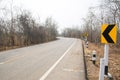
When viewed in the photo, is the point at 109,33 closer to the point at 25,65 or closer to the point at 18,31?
the point at 25,65

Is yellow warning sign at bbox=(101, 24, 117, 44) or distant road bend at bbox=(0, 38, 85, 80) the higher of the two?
yellow warning sign at bbox=(101, 24, 117, 44)

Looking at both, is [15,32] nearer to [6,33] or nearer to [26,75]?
[6,33]

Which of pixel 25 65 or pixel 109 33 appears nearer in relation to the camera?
pixel 109 33

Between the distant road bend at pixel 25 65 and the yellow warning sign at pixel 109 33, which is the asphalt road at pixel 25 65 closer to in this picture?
the distant road bend at pixel 25 65

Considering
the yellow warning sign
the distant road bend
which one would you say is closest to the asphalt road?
the distant road bend

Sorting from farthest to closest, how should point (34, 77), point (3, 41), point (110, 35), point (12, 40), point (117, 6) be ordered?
point (12, 40) < point (3, 41) < point (117, 6) < point (34, 77) < point (110, 35)

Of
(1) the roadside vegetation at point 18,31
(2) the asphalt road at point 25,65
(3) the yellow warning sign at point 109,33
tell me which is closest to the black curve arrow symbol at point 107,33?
(3) the yellow warning sign at point 109,33

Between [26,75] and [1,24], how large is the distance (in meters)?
27.3

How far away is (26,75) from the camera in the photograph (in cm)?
1016

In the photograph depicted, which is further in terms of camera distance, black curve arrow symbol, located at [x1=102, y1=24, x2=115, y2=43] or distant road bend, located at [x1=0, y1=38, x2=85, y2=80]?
distant road bend, located at [x1=0, y1=38, x2=85, y2=80]

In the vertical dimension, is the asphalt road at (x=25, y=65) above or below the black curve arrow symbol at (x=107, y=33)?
below

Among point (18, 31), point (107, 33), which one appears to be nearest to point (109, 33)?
point (107, 33)

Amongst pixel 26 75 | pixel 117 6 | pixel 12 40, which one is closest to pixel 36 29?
pixel 12 40

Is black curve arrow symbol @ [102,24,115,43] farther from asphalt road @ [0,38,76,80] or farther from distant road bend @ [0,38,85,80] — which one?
asphalt road @ [0,38,76,80]
